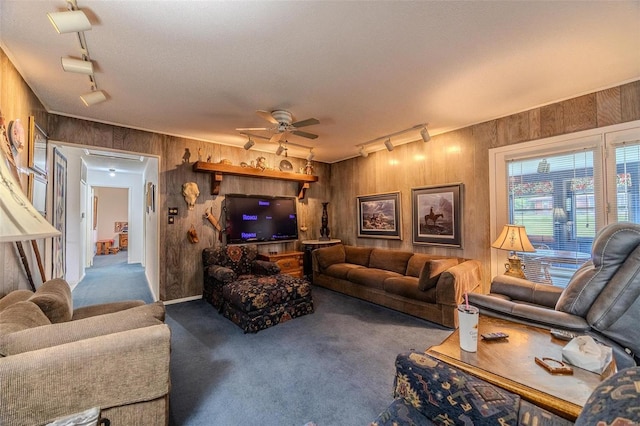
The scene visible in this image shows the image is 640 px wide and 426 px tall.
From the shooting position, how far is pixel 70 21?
1.52 meters

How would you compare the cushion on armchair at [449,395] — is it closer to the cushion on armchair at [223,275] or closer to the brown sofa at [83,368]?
the brown sofa at [83,368]

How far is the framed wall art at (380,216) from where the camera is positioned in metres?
4.68

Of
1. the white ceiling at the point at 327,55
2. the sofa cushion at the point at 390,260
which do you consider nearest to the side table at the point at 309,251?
the sofa cushion at the point at 390,260

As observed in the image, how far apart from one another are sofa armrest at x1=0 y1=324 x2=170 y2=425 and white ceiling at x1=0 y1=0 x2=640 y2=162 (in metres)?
1.92

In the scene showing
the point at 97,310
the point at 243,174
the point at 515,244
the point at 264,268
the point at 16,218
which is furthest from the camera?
the point at 243,174

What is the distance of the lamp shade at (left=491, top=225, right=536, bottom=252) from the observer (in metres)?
2.90

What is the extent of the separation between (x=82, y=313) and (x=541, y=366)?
319 centimetres

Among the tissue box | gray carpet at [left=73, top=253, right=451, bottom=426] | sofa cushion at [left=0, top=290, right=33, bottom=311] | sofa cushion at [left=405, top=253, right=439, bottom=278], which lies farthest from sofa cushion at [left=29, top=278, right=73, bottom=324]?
sofa cushion at [left=405, top=253, right=439, bottom=278]

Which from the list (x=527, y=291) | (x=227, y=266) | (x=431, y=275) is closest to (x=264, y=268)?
(x=227, y=266)

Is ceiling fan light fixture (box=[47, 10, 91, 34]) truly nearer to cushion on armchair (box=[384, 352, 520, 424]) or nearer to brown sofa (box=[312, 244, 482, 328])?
cushion on armchair (box=[384, 352, 520, 424])

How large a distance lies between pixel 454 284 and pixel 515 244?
808 mm

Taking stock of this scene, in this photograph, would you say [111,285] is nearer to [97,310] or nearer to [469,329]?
[97,310]

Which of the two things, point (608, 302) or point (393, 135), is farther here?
point (393, 135)

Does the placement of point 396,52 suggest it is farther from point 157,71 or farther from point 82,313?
point 82,313
